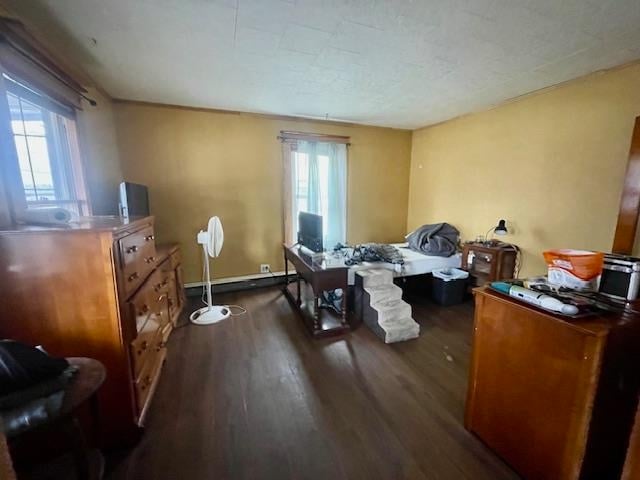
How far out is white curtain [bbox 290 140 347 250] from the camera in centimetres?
381

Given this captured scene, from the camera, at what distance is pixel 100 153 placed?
261 cm

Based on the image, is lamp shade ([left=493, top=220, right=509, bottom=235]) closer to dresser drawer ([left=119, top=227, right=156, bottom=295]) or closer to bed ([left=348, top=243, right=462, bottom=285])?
bed ([left=348, top=243, right=462, bottom=285])

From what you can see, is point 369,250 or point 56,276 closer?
point 56,276

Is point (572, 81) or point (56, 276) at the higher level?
point (572, 81)

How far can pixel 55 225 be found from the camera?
4.36 ft

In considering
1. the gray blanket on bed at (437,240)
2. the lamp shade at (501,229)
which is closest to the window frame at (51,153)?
the gray blanket on bed at (437,240)

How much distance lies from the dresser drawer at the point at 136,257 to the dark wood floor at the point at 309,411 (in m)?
0.88

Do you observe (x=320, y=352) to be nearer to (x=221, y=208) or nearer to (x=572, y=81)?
(x=221, y=208)

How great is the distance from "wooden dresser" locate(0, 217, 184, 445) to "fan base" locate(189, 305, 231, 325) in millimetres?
1318

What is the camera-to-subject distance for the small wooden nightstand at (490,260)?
2975mm

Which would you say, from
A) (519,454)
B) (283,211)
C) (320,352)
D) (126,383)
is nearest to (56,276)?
(126,383)

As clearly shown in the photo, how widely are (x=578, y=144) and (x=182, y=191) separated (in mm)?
4247

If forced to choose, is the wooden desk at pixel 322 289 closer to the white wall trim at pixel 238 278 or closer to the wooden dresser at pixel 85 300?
the white wall trim at pixel 238 278

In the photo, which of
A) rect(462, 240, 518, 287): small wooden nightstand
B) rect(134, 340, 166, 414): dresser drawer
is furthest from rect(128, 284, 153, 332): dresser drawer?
rect(462, 240, 518, 287): small wooden nightstand
